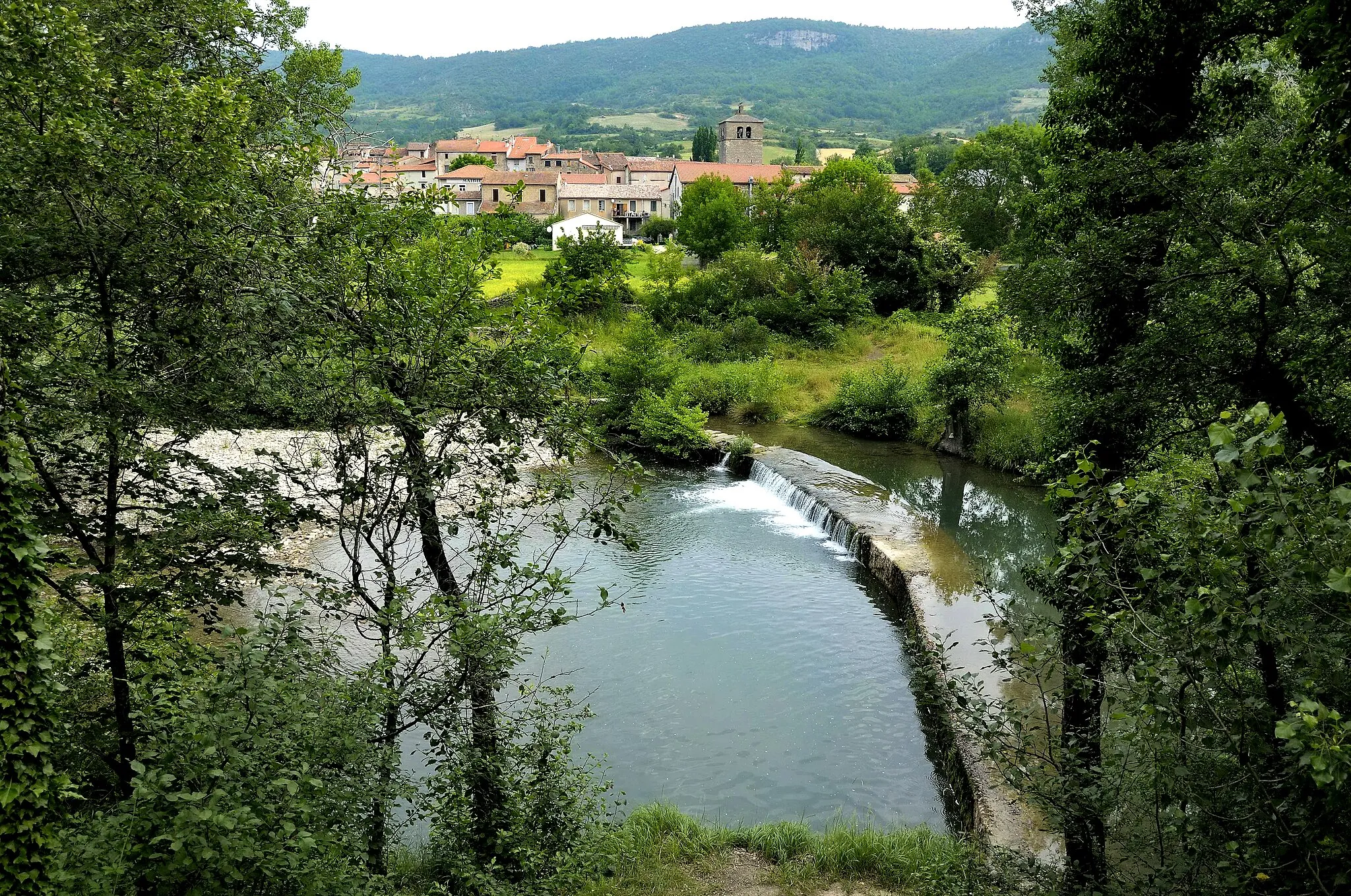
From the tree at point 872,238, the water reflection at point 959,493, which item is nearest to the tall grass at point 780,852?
the water reflection at point 959,493

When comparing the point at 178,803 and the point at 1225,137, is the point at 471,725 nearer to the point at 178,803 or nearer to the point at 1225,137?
the point at 178,803

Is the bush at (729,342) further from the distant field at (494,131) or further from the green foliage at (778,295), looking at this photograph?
the distant field at (494,131)

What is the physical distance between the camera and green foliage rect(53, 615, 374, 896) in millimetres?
3756

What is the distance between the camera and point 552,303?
6.62 m

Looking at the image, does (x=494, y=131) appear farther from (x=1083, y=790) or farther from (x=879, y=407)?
(x=1083, y=790)

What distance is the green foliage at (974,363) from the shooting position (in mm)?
20297

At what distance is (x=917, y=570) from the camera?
13.7 m

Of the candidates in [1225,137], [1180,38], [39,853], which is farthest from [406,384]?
[1225,137]

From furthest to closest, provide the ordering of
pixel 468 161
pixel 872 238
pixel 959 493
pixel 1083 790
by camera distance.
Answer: pixel 872 238, pixel 959 493, pixel 468 161, pixel 1083 790

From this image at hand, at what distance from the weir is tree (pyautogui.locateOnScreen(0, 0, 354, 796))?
4687 mm

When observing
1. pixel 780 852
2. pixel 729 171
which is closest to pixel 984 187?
pixel 729 171

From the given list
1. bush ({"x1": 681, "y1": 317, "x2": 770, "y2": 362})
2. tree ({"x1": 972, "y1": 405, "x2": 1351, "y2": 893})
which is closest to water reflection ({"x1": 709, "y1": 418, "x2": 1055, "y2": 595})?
bush ({"x1": 681, "y1": 317, "x2": 770, "y2": 362})

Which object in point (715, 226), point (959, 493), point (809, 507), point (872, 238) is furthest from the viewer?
point (715, 226)

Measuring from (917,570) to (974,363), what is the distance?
27.1 ft
